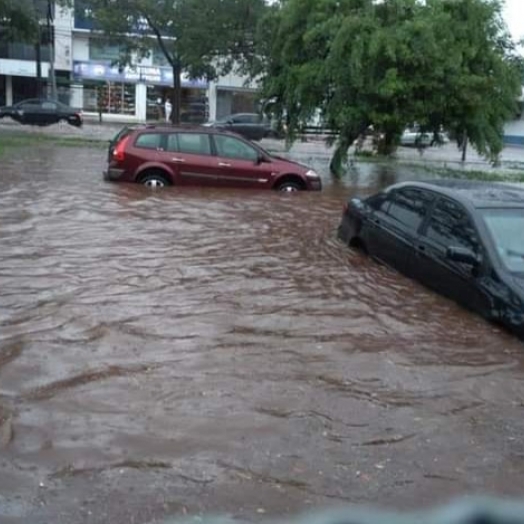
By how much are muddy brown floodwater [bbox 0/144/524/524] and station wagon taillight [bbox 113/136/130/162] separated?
5862 mm

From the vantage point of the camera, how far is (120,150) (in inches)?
632

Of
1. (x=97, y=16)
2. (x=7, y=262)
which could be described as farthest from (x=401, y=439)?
(x=97, y=16)

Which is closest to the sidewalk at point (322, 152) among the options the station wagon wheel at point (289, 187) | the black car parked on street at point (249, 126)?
the black car parked on street at point (249, 126)

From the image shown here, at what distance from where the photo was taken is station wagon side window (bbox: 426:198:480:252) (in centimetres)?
767

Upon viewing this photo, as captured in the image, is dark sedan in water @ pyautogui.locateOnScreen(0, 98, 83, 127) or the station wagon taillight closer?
the station wagon taillight

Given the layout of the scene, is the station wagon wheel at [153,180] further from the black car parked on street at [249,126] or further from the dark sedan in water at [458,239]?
the black car parked on street at [249,126]

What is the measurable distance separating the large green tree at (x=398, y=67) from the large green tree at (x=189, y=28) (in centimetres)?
855

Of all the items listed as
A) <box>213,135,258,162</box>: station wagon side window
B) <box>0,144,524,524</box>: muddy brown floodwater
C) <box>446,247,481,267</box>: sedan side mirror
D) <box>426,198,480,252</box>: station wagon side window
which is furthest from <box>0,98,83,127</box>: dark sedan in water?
<box>446,247,481,267</box>: sedan side mirror

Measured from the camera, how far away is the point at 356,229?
34.0 ft

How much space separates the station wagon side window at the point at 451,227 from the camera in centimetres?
767

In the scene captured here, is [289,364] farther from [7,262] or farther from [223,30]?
[223,30]

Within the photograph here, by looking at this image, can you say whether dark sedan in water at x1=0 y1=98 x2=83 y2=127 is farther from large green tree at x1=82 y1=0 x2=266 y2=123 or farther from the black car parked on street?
the black car parked on street

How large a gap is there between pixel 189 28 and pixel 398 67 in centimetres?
1327

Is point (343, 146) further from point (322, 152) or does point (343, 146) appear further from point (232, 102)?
point (232, 102)
